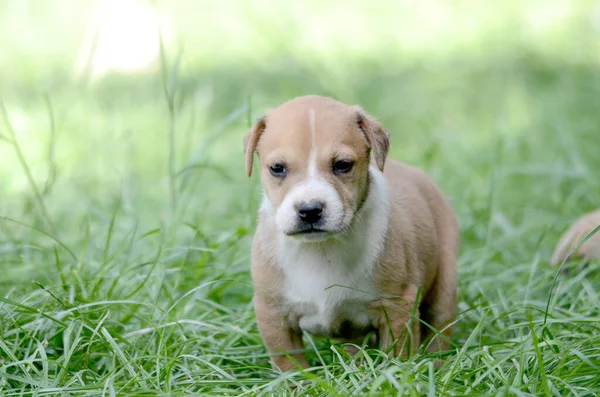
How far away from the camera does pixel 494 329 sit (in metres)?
5.46

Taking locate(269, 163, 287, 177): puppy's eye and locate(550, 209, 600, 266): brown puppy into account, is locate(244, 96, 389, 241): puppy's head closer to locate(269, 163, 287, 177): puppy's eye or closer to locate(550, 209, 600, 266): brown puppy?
locate(269, 163, 287, 177): puppy's eye

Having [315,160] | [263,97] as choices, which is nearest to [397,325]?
[315,160]

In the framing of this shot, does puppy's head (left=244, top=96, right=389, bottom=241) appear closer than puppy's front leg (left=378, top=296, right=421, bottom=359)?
Yes

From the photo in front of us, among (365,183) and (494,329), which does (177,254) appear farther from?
(494,329)

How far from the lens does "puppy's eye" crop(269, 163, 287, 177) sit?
4607 millimetres

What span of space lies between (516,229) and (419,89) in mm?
4462

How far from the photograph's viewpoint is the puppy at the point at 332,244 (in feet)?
14.9

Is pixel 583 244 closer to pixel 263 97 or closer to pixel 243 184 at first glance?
pixel 243 184

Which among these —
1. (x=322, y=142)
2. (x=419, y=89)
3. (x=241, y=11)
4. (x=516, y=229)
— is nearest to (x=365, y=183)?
(x=322, y=142)

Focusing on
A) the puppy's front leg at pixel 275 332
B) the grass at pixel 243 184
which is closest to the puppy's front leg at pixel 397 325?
the grass at pixel 243 184

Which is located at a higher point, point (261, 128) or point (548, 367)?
point (261, 128)

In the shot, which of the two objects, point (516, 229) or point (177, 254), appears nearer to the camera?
point (177, 254)

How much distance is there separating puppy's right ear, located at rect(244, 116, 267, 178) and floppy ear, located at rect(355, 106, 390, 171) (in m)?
0.49

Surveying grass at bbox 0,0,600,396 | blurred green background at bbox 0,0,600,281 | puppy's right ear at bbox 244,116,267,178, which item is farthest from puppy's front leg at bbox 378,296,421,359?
blurred green background at bbox 0,0,600,281
